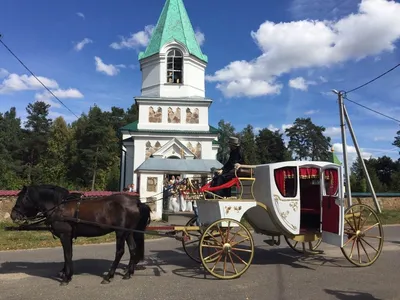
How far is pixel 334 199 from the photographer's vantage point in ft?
27.2

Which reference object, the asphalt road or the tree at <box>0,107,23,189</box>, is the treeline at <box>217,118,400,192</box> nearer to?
the tree at <box>0,107,23,189</box>

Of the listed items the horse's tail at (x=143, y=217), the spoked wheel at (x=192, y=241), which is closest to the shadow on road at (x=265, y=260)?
the spoked wheel at (x=192, y=241)

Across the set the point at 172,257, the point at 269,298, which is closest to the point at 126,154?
the point at 172,257

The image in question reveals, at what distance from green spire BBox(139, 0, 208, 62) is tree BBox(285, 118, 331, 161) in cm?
5774

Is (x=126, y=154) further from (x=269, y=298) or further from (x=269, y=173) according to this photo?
(x=269, y=298)

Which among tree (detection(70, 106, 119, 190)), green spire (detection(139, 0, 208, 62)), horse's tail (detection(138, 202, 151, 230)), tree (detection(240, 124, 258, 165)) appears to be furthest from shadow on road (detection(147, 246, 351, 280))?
tree (detection(240, 124, 258, 165))

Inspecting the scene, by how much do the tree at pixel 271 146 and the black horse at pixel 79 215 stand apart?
72.9 meters

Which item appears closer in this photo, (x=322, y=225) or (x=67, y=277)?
(x=67, y=277)

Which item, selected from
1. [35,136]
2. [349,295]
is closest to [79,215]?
[349,295]

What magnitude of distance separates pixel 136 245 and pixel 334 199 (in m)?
4.36

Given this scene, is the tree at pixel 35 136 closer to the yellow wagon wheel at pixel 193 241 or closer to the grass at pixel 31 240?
the grass at pixel 31 240

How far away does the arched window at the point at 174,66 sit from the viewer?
29.1 metres

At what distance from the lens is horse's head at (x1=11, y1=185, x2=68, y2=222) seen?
7273 mm

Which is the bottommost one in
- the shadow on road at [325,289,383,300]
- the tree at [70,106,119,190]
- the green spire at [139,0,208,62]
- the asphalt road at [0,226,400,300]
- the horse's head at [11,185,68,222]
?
the shadow on road at [325,289,383,300]
